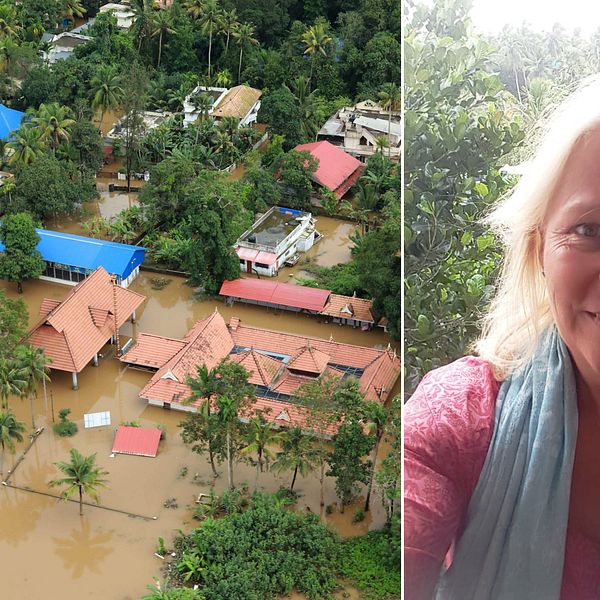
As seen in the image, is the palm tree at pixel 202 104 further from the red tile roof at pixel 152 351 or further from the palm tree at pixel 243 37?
the red tile roof at pixel 152 351

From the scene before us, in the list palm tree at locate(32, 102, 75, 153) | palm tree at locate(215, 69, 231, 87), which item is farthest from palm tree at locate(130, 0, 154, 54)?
palm tree at locate(32, 102, 75, 153)

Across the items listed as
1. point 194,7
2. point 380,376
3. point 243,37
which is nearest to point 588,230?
point 380,376

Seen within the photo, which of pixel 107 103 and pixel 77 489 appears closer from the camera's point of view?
pixel 77 489

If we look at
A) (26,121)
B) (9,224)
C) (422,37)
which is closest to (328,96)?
(26,121)

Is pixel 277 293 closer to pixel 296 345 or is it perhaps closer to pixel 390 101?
pixel 296 345

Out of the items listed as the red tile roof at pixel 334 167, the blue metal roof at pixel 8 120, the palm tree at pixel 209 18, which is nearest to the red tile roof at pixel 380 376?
the red tile roof at pixel 334 167

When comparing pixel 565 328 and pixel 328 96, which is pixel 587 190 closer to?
pixel 565 328
